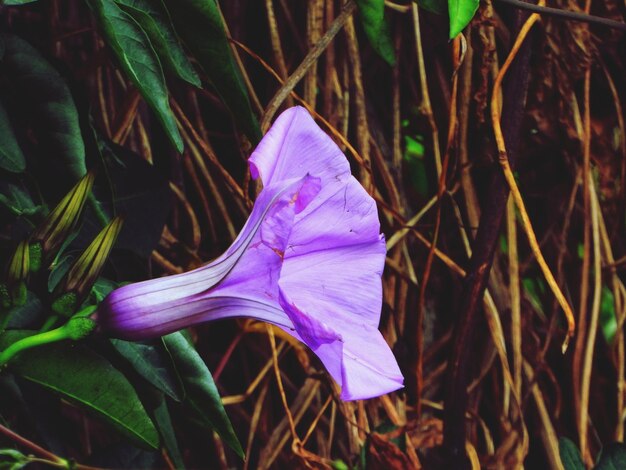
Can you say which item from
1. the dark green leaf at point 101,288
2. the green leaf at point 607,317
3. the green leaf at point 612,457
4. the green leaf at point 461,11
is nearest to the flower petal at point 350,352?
the dark green leaf at point 101,288

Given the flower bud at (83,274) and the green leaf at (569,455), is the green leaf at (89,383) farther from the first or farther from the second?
the green leaf at (569,455)

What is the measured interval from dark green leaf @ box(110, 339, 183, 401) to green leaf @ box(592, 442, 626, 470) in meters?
0.55

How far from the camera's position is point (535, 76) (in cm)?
115

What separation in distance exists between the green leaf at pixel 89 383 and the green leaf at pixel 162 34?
0.93 feet

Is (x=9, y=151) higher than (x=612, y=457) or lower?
higher

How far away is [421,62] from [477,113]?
4.6 inches

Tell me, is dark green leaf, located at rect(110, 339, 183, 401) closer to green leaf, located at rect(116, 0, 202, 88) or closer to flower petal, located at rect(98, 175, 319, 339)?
flower petal, located at rect(98, 175, 319, 339)

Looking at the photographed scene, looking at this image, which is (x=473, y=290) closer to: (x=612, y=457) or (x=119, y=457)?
(x=612, y=457)

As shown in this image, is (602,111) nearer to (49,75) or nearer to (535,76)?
(535,76)

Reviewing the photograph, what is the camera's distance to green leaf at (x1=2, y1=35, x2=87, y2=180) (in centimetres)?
81

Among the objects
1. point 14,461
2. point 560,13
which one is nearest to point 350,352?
point 14,461

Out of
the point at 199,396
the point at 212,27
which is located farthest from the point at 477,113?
the point at 199,396

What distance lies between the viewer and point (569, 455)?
99 cm

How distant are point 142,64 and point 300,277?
0.24 metres
